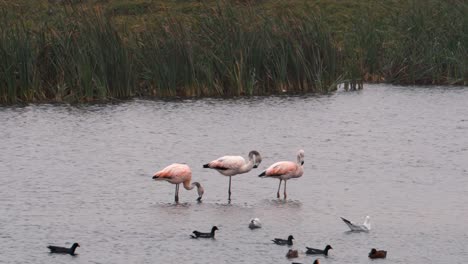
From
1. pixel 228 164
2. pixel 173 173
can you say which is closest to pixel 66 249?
pixel 173 173

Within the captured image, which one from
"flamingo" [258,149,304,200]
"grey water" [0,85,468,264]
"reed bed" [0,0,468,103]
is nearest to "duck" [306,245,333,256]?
"grey water" [0,85,468,264]

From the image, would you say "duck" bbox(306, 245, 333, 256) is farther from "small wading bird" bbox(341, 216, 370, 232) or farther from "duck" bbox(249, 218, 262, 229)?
"duck" bbox(249, 218, 262, 229)

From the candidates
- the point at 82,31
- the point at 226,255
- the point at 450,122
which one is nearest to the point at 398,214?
the point at 226,255

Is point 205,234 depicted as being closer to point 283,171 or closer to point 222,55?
point 283,171

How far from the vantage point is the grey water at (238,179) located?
54.6ft

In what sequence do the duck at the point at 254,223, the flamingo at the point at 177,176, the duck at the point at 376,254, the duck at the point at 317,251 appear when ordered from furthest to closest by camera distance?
the flamingo at the point at 177,176 < the duck at the point at 254,223 < the duck at the point at 317,251 < the duck at the point at 376,254

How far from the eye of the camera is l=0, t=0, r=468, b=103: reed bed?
30781mm

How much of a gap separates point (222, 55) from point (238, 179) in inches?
432

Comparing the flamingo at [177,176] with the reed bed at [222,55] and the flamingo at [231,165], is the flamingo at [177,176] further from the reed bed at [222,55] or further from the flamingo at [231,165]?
the reed bed at [222,55]

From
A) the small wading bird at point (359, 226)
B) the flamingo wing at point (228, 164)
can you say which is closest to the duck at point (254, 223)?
the small wading bird at point (359, 226)

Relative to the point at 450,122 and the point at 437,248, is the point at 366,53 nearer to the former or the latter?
the point at 450,122

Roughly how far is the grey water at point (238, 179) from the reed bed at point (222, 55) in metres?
0.58

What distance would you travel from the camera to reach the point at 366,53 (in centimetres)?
3638

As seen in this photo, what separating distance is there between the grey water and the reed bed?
578mm
